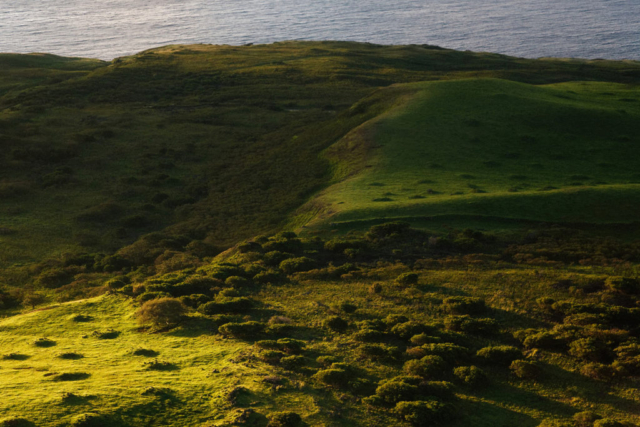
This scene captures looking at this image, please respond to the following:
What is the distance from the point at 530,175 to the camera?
54500 millimetres

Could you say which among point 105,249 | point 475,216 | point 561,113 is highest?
point 561,113

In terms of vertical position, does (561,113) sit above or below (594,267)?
above

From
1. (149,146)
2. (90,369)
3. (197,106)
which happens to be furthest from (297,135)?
(90,369)

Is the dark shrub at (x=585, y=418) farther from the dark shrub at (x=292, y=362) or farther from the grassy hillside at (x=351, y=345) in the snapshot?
the dark shrub at (x=292, y=362)

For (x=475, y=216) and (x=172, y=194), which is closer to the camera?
(x=475, y=216)

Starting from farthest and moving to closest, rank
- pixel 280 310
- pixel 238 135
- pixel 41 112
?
pixel 41 112
pixel 238 135
pixel 280 310

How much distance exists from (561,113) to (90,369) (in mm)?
63657

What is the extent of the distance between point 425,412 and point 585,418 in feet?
17.9

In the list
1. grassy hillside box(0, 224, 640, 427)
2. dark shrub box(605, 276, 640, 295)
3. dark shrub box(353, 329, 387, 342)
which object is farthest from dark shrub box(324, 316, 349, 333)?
dark shrub box(605, 276, 640, 295)

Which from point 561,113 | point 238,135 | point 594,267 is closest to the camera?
point 594,267

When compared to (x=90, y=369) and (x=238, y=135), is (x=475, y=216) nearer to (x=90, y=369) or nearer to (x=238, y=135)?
(x=90, y=369)

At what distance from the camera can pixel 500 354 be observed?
2306 cm

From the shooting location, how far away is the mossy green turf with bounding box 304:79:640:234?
44.3 m

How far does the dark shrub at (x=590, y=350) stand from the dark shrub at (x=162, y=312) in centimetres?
1936
